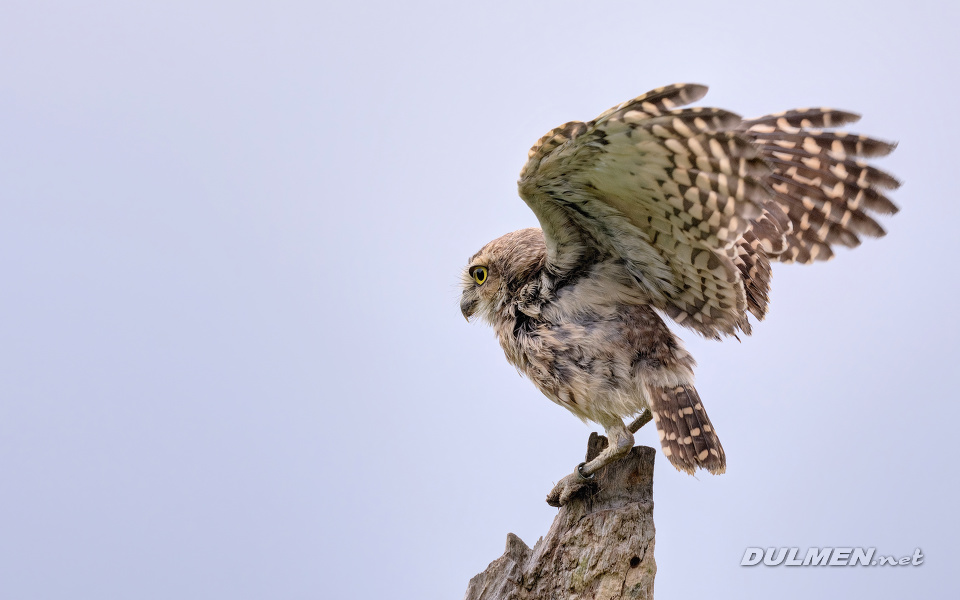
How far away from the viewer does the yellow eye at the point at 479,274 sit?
12.9 ft

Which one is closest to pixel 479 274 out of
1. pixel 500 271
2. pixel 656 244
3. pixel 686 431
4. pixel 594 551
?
pixel 500 271

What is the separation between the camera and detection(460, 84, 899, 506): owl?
9.24 ft

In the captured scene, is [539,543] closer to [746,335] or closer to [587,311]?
[587,311]

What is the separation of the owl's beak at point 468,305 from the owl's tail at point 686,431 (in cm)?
99

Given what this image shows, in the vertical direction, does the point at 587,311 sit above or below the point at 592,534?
above

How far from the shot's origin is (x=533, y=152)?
9.73 feet

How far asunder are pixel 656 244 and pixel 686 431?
2.35 feet

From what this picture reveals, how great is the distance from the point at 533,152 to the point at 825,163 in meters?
1.59

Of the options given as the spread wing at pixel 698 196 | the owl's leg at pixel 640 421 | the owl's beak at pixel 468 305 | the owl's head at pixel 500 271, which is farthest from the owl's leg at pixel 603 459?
the owl's beak at pixel 468 305

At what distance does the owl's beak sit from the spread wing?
0.52 meters

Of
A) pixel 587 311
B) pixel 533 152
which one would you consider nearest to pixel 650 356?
pixel 587 311

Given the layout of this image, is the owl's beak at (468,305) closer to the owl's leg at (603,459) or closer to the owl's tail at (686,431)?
the owl's leg at (603,459)

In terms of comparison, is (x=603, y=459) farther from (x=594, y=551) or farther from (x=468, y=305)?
(x=468, y=305)

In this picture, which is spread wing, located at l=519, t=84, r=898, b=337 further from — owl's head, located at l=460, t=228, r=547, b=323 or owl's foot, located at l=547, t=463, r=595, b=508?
owl's foot, located at l=547, t=463, r=595, b=508
